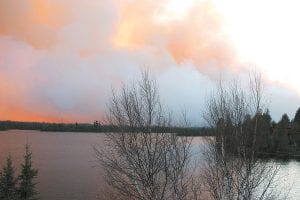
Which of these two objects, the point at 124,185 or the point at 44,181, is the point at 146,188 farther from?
the point at 44,181

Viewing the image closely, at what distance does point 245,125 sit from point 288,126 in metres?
124

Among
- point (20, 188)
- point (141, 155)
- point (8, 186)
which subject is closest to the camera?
point (141, 155)

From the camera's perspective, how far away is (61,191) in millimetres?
58250

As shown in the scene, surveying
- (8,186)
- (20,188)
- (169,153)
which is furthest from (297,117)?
(169,153)

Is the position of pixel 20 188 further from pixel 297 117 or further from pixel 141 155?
pixel 297 117

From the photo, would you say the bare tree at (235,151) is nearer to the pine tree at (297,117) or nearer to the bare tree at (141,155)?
the bare tree at (141,155)

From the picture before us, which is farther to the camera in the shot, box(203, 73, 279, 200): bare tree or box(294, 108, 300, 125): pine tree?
box(294, 108, 300, 125): pine tree

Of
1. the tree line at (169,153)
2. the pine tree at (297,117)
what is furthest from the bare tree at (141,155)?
the pine tree at (297,117)

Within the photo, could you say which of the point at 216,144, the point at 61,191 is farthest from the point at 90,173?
the point at 216,144

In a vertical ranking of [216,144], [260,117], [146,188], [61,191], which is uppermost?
[260,117]

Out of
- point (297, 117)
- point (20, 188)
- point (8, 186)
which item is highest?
point (297, 117)

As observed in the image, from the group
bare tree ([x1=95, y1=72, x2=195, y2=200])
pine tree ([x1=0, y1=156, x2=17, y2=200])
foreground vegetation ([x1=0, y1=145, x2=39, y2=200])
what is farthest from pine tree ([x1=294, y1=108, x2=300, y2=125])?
bare tree ([x1=95, y1=72, x2=195, y2=200])

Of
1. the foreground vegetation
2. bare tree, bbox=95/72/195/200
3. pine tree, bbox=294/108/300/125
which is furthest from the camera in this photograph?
pine tree, bbox=294/108/300/125

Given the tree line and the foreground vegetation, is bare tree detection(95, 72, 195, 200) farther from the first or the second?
the foreground vegetation
